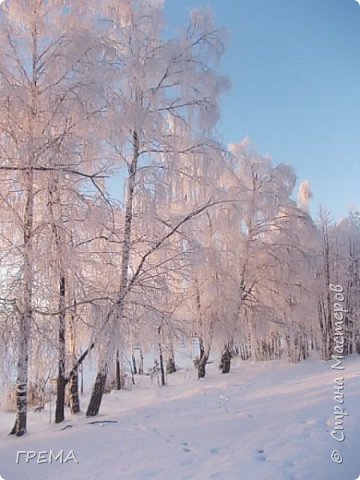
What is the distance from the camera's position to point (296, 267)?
651 centimetres

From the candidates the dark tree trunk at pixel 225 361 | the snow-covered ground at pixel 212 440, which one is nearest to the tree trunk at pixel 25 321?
the snow-covered ground at pixel 212 440

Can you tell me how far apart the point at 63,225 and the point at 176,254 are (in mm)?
1223

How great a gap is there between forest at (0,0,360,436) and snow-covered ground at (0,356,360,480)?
37 centimetres

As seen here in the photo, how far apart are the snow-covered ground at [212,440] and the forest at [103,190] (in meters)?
0.37

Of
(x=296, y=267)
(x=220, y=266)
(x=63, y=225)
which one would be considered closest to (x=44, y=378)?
(x=63, y=225)

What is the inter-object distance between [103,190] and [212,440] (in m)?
1.99

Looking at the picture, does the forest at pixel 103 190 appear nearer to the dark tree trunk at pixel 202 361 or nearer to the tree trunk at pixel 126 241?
the tree trunk at pixel 126 241

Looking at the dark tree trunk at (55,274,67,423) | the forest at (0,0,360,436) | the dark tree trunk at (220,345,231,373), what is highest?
the forest at (0,0,360,436)

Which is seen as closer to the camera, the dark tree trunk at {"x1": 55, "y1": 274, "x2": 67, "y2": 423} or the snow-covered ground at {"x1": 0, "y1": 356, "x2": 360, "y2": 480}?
the snow-covered ground at {"x1": 0, "y1": 356, "x2": 360, "y2": 480}

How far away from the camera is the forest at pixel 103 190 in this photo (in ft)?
9.40

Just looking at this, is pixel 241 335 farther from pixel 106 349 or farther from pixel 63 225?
pixel 63 225

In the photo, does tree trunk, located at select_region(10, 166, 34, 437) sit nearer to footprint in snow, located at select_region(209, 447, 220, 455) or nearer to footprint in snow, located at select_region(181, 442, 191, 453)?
footprint in snow, located at select_region(181, 442, 191, 453)

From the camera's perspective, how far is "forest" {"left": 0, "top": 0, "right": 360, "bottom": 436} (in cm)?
287

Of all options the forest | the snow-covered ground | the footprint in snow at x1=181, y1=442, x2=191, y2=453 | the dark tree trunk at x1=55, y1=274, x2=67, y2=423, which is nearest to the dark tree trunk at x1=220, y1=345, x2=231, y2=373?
the forest
